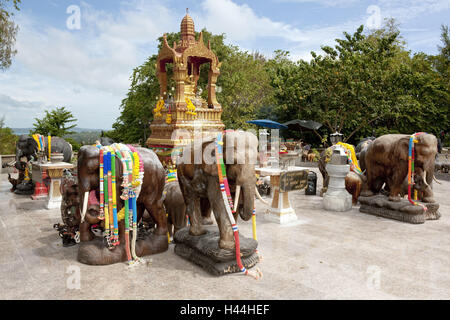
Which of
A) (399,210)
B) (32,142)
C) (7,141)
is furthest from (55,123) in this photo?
(399,210)

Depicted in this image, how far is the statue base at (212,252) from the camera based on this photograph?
3.92 m

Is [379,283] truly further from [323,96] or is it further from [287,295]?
[323,96]

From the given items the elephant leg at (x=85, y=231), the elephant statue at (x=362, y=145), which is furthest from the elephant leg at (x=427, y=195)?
the elephant leg at (x=85, y=231)

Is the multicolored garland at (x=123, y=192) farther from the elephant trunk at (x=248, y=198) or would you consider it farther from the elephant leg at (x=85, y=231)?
the elephant trunk at (x=248, y=198)

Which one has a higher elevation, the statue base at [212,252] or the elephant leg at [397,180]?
the elephant leg at [397,180]

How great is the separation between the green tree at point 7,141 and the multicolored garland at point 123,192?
1892cm

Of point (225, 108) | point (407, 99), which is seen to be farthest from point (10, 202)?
point (407, 99)

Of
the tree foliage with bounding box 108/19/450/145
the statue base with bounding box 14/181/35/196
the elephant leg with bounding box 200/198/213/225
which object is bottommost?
the statue base with bounding box 14/181/35/196

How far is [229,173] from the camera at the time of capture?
3992 millimetres

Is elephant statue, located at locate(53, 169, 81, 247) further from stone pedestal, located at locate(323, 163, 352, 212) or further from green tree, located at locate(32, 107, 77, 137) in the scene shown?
green tree, located at locate(32, 107, 77, 137)

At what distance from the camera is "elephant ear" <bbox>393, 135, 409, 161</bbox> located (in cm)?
645

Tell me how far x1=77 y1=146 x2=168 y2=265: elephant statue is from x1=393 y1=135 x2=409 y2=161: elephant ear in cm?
489

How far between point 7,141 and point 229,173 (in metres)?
21.9

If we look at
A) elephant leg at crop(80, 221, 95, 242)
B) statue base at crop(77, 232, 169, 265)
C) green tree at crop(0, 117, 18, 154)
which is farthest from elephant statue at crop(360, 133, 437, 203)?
green tree at crop(0, 117, 18, 154)
